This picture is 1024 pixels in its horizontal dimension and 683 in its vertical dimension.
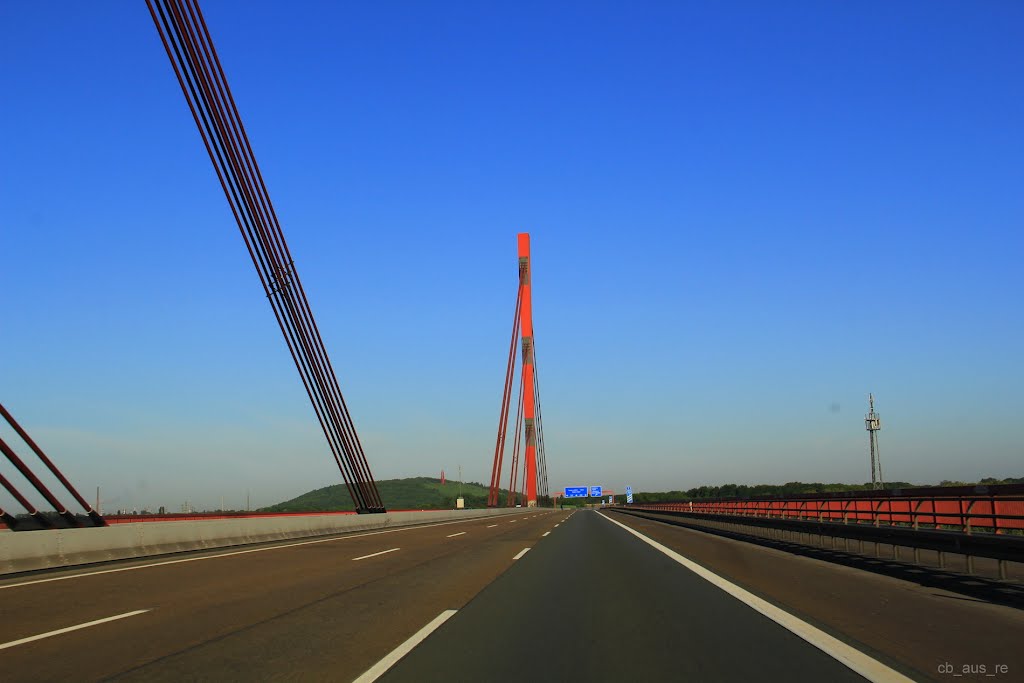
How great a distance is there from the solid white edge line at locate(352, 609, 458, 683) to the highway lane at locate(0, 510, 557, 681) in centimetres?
12

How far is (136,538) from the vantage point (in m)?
17.0

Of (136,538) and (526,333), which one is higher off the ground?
(526,333)

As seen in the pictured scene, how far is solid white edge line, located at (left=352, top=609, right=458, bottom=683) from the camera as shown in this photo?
19.1ft

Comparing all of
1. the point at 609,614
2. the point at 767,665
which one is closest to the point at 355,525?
the point at 609,614

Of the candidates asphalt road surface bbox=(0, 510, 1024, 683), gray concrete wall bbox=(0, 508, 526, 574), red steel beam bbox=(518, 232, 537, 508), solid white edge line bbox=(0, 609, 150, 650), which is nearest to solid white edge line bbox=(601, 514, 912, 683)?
asphalt road surface bbox=(0, 510, 1024, 683)

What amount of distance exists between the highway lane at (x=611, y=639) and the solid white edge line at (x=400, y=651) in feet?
0.26

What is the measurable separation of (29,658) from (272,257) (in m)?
20.7

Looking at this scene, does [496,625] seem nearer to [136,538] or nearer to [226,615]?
[226,615]

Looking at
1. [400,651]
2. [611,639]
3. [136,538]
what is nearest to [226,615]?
[400,651]

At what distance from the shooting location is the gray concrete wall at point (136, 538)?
13.7 metres

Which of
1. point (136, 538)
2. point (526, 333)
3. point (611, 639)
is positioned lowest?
point (611, 639)

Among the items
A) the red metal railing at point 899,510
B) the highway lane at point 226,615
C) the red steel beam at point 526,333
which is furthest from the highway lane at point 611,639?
the red steel beam at point 526,333

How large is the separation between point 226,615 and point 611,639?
4196 millimetres

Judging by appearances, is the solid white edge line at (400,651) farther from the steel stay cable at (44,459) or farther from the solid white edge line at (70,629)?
the steel stay cable at (44,459)
